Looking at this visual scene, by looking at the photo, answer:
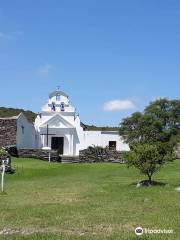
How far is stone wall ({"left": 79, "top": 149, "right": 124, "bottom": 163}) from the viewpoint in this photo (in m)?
42.8

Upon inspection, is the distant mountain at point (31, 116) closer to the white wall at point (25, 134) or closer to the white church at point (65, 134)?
the white church at point (65, 134)

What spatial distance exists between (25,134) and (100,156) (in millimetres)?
7672

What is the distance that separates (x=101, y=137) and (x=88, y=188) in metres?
30.7

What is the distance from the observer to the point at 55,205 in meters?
13.5

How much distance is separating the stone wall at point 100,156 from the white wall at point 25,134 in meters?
5.76

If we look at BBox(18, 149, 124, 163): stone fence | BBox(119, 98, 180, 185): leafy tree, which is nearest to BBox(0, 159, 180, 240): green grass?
BBox(18, 149, 124, 163): stone fence

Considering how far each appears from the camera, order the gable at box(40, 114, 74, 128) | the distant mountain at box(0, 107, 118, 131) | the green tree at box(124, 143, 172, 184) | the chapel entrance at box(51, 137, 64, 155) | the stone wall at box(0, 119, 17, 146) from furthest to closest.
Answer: the distant mountain at box(0, 107, 118, 131) → the gable at box(40, 114, 74, 128) → the chapel entrance at box(51, 137, 64, 155) → the stone wall at box(0, 119, 17, 146) → the green tree at box(124, 143, 172, 184)

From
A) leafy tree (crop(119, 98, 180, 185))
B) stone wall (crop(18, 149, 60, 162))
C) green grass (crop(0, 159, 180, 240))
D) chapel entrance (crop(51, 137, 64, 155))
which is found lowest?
green grass (crop(0, 159, 180, 240))

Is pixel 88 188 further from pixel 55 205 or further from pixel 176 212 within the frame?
pixel 176 212

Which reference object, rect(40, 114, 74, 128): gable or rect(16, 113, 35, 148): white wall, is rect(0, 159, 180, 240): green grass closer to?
rect(16, 113, 35, 148): white wall

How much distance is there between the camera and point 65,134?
161 feet

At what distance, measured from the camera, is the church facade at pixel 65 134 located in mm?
48875

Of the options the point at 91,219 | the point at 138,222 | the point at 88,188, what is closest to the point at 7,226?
the point at 91,219

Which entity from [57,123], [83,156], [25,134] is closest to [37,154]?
[83,156]
